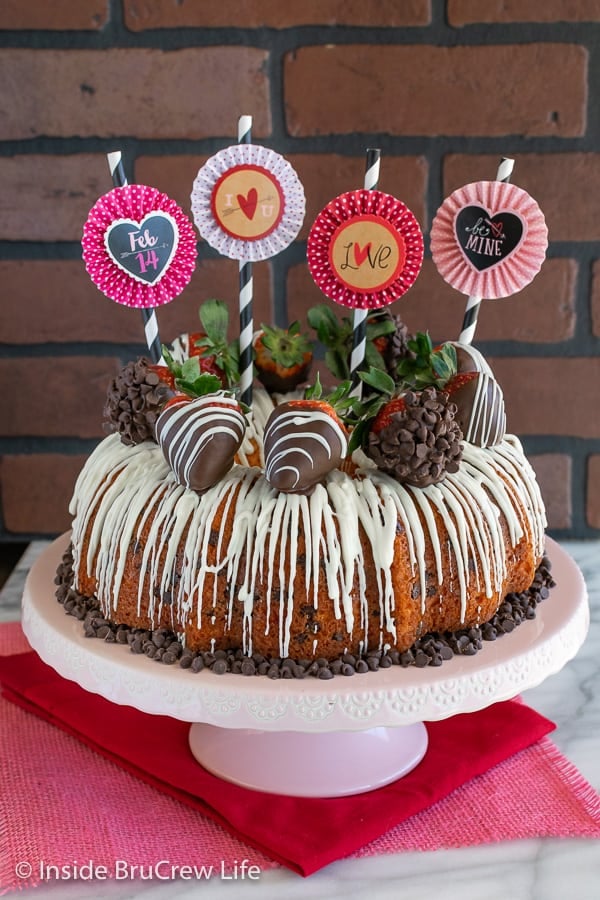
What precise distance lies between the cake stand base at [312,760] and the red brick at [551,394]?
0.71m

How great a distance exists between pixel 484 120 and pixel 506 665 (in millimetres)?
889

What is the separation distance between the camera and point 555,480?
1651mm

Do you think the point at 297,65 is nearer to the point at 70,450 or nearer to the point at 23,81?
the point at 23,81

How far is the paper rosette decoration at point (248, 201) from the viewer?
1.09m

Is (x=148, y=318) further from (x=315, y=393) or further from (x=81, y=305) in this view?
(x=81, y=305)

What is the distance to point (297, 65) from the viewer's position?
1.45 meters

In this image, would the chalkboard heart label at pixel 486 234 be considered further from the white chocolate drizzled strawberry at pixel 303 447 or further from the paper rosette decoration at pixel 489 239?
the white chocolate drizzled strawberry at pixel 303 447

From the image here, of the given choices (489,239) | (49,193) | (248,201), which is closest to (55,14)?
(49,193)

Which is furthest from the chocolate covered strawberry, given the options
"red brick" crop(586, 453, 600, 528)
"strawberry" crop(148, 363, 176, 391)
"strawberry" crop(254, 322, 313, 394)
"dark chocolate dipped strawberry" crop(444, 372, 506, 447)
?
"red brick" crop(586, 453, 600, 528)

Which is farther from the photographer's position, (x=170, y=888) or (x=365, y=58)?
(x=365, y=58)

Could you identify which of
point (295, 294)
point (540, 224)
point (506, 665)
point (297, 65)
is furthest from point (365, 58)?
point (506, 665)

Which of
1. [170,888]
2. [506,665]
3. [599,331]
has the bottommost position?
[170,888]

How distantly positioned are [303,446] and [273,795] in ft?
1.22

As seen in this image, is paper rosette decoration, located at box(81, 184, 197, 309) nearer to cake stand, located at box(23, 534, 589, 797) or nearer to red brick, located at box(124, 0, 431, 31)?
cake stand, located at box(23, 534, 589, 797)
